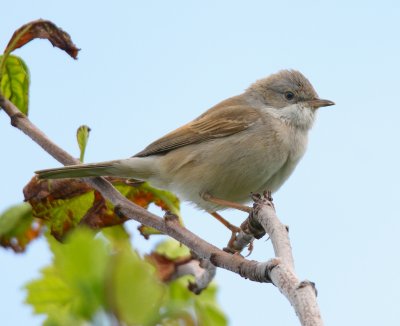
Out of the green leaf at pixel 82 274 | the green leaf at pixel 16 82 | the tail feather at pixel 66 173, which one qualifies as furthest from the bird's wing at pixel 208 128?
the green leaf at pixel 82 274

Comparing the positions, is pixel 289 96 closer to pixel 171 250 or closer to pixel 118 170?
pixel 118 170

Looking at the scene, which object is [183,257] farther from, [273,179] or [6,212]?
[273,179]

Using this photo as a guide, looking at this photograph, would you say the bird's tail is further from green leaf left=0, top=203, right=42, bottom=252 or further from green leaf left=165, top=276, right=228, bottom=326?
green leaf left=165, top=276, right=228, bottom=326

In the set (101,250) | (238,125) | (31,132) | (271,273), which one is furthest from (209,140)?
(101,250)

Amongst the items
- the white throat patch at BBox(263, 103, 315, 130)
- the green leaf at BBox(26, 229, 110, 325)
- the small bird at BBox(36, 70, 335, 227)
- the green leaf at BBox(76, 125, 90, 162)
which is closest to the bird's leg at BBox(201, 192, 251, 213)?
the small bird at BBox(36, 70, 335, 227)

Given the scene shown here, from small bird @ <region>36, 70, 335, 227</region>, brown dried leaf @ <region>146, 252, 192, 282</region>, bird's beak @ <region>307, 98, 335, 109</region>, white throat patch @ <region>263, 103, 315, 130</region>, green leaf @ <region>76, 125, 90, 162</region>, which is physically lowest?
brown dried leaf @ <region>146, 252, 192, 282</region>

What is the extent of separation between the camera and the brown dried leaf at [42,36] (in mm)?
3332

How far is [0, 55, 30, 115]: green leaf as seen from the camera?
3.51 meters

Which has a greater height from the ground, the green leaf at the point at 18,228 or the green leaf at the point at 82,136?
the green leaf at the point at 82,136

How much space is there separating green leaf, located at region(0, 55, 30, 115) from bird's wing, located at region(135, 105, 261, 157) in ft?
7.22

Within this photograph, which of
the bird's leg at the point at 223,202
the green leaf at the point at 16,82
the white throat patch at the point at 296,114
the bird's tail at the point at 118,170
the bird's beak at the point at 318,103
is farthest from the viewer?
the bird's beak at the point at 318,103

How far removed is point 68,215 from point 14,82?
816 mm

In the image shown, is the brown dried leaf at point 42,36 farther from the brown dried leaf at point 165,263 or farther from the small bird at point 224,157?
the small bird at point 224,157

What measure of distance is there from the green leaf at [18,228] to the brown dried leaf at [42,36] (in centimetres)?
86
